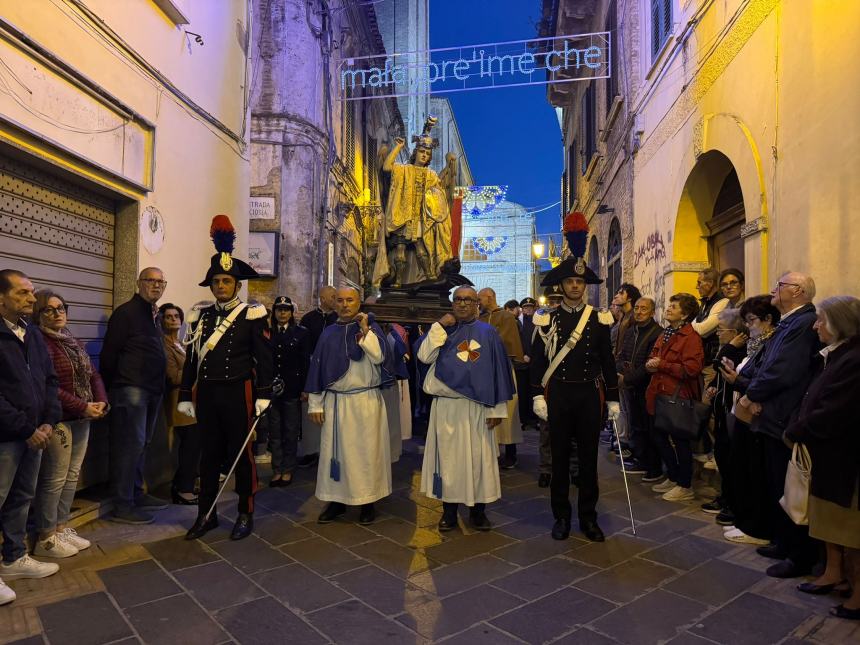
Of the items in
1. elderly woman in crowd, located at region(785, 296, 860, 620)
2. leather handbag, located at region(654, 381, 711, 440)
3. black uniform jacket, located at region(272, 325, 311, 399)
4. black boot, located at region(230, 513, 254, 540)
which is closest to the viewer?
elderly woman in crowd, located at region(785, 296, 860, 620)

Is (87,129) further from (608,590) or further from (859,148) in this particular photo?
(859,148)

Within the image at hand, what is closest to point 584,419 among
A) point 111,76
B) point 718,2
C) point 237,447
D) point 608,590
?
point 608,590

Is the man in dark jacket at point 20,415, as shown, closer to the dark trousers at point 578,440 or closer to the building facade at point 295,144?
the dark trousers at point 578,440

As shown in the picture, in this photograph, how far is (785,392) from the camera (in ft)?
13.1

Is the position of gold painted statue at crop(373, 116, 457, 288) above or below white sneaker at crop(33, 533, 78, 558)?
above

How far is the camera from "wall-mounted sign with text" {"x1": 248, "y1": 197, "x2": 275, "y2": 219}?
14.8 meters

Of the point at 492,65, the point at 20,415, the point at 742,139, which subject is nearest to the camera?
the point at 20,415

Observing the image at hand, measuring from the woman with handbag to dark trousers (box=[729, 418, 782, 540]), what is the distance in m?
0.85

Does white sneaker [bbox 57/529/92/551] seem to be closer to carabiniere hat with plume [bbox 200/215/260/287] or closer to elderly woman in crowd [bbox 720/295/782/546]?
carabiniere hat with plume [bbox 200/215/260/287]

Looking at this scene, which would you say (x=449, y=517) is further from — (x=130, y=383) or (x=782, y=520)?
(x=130, y=383)

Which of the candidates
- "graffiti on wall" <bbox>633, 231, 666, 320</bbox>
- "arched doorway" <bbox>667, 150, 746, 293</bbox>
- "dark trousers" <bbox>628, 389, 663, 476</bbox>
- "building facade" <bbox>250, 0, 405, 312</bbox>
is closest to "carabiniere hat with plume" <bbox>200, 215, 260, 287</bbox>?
"dark trousers" <bbox>628, 389, 663, 476</bbox>

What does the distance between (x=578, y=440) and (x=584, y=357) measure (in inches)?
25.1

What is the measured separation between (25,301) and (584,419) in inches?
151

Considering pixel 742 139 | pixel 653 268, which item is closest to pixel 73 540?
pixel 742 139
